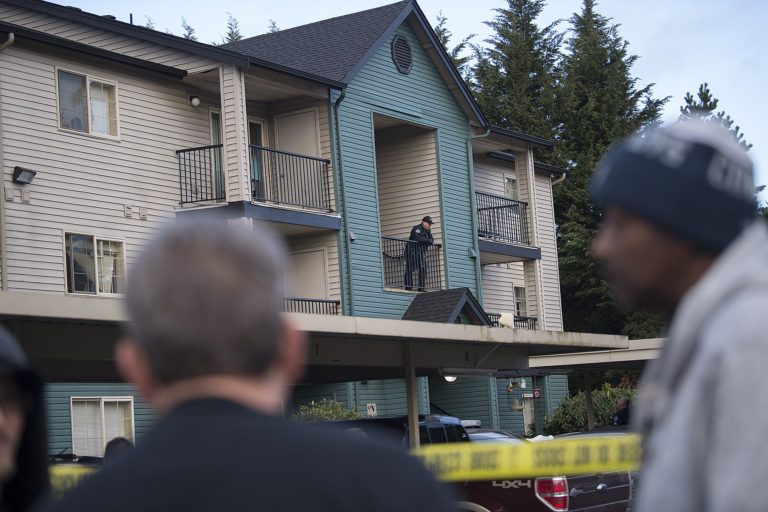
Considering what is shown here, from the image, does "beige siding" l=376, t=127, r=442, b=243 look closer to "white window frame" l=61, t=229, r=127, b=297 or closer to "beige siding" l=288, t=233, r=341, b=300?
"beige siding" l=288, t=233, r=341, b=300

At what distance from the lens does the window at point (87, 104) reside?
21125mm

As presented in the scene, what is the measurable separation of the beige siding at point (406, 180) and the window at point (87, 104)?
880 centimetres

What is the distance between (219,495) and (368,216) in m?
24.3

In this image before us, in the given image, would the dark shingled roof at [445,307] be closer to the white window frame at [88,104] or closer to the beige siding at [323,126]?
the beige siding at [323,126]

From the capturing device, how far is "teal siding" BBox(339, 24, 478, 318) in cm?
2548

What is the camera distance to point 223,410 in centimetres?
185

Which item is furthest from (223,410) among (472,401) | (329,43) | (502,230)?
(472,401)

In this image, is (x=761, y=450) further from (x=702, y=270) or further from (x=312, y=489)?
(x=312, y=489)

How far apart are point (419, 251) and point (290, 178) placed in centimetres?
419

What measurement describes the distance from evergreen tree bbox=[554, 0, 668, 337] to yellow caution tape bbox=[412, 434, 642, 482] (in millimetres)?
38603

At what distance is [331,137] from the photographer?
24.9m

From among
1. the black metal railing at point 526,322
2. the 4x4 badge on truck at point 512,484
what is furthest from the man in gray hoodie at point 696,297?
the black metal railing at point 526,322

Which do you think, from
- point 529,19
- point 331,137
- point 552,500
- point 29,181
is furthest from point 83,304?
point 529,19

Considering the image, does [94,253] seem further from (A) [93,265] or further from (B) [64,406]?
(B) [64,406]
